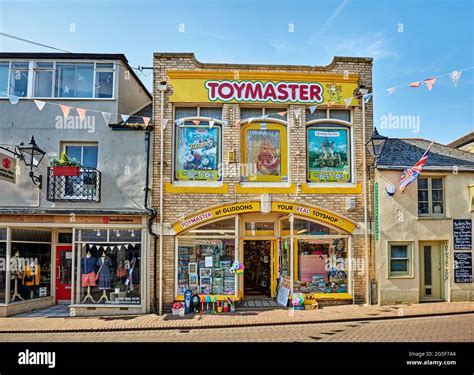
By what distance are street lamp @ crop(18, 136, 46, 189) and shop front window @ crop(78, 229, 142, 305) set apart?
6.81 ft

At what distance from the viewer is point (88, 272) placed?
13.1m

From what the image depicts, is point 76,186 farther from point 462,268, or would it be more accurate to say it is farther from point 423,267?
point 462,268

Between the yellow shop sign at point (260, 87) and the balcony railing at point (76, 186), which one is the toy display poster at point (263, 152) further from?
the balcony railing at point (76, 186)

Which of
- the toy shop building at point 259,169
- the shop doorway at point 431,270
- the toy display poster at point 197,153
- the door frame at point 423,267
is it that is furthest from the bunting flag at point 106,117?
the shop doorway at point 431,270

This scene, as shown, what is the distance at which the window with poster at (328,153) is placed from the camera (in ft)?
45.6

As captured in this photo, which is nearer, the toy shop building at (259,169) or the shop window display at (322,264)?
the toy shop building at (259,169)

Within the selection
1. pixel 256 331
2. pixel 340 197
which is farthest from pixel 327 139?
pixel 256 331

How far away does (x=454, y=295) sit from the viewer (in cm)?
1376

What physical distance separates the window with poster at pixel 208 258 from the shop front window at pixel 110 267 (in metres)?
1.33

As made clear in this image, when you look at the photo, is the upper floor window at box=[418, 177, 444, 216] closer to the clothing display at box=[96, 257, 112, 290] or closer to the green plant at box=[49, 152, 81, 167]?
the clothing display at box=[96, 257, 112, 290]

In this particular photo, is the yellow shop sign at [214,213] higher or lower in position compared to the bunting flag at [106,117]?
lower

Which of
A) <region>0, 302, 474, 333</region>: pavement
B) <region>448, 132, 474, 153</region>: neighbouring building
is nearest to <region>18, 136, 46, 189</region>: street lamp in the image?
<region>0, 302, 474, 333</region>: pavement

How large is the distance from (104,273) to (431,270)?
34.1ft

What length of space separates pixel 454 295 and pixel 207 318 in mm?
7923
